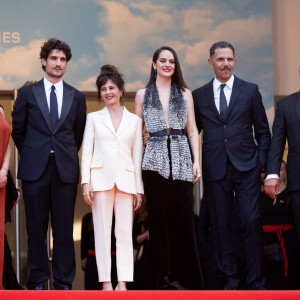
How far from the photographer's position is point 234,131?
17.8 ft

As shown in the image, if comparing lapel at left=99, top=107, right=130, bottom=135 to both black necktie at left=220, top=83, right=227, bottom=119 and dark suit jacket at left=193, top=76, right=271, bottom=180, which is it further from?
black necktie at left=220, top=83, right=227, bottom=119

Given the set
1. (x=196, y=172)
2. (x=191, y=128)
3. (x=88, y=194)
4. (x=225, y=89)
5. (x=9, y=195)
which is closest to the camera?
(x=88, y=194)

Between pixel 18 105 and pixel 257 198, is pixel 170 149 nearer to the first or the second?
pixel 257 198

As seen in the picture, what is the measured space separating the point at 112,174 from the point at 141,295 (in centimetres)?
108

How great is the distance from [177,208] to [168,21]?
126 inches

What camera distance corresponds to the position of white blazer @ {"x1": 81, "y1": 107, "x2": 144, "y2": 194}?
206 inches

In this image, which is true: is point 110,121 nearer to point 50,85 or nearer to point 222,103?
point 50,85

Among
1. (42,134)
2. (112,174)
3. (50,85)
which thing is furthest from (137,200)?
(50,85)

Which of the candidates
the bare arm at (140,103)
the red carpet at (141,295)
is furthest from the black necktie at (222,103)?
the red carpet at (141,295)

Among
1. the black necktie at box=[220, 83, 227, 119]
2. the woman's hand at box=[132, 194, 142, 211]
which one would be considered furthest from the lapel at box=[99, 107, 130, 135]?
the black necktie at box=[220, 83, 227, 119]

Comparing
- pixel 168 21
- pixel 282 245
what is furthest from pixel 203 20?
pixel 282 245

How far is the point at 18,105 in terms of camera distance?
5.39 metres

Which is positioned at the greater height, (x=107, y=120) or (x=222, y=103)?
(x=222, y=103)

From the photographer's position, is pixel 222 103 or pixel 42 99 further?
pixel 222 103
